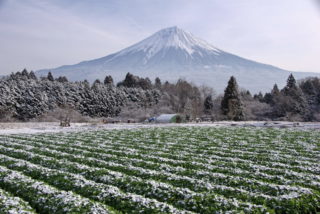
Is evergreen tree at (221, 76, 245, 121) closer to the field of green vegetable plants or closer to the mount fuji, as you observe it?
the field of green vegetable plants

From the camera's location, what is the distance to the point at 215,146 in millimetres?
14539

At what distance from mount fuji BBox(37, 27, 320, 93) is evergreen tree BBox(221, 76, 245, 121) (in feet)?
311

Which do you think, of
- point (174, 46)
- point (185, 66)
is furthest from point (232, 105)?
point (174, 46)

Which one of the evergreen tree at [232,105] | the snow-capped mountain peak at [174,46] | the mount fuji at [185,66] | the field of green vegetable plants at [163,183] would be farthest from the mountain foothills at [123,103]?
the snow-capped mountain peak at [174,46]

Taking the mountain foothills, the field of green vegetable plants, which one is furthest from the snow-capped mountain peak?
the field of green vegetable plants

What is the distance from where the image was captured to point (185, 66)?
170m

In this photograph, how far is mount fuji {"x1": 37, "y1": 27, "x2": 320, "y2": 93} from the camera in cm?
15500

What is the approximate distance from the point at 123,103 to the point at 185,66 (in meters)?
117

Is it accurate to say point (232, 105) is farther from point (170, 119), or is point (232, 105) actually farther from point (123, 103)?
point (123, 103)

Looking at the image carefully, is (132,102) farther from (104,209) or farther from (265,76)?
(265,76)

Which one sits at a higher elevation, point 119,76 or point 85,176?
point 119,76

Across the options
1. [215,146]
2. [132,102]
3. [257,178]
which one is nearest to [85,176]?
[257,178]

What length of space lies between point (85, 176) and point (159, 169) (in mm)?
2384

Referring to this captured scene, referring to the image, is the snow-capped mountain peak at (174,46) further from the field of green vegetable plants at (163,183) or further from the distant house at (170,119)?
the field of green vegetable plants at (163,183)
